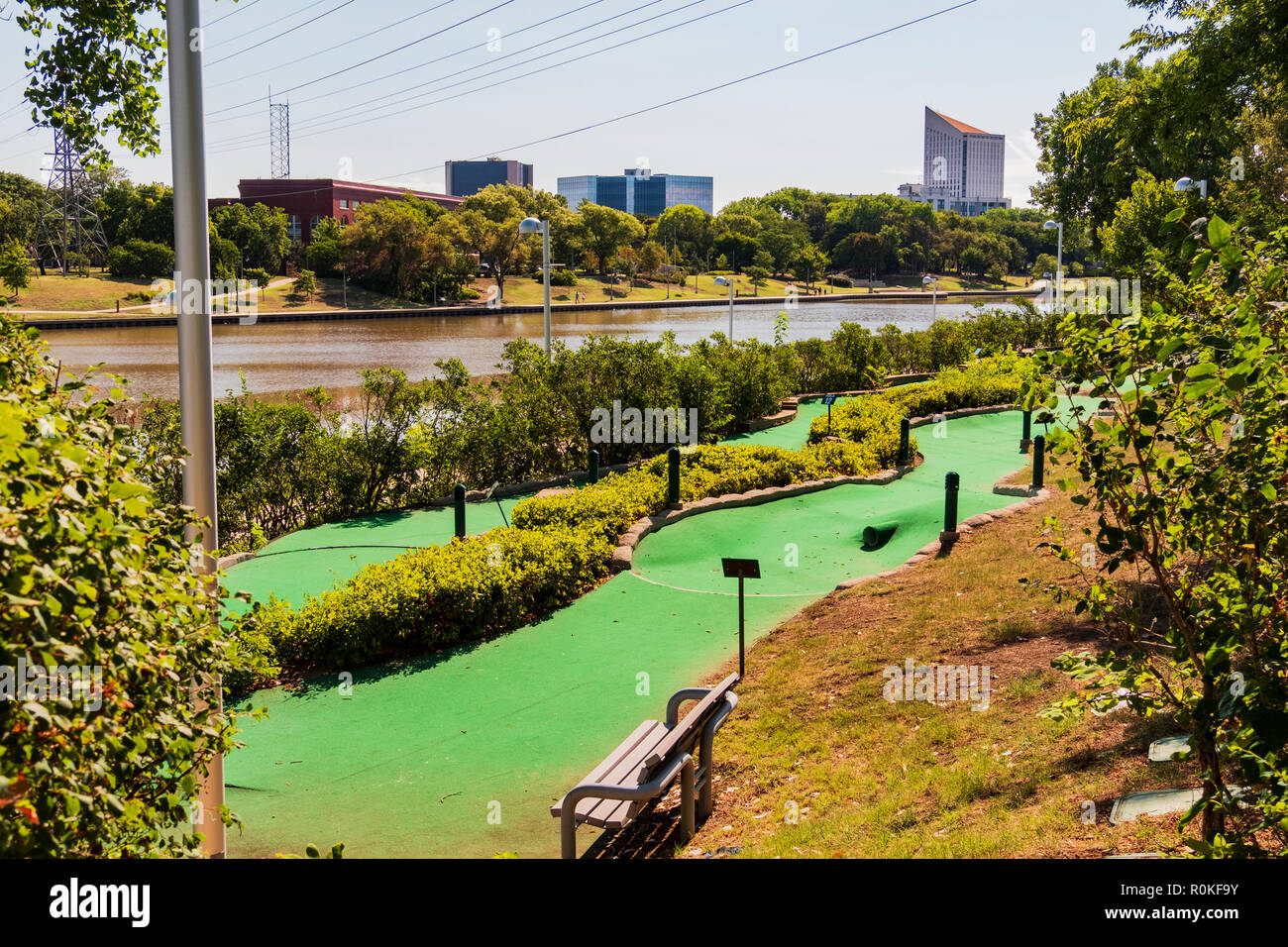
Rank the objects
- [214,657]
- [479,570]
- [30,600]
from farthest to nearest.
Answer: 1. [479,570]
2. [214,657]
3. [30,600]

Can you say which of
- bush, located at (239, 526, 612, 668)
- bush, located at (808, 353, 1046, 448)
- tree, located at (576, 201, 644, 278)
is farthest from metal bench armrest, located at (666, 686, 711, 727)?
tree, located at (576, 201, 644, 278)

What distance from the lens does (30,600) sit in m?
1.93

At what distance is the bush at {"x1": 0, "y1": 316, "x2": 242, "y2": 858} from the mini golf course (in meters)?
3.17

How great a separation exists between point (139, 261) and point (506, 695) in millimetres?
81611

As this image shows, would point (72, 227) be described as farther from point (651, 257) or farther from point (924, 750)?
point (924, 750)

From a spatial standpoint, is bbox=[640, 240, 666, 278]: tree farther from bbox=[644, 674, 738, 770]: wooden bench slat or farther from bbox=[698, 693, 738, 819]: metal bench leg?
bbox=[698, 693, 738, 819]: metal bench leg

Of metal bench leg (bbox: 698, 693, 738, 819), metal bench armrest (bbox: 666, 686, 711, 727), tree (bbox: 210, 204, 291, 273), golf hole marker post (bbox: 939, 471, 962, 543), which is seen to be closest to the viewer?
metal bench leg (bbox: 698, 693, 738, 819)

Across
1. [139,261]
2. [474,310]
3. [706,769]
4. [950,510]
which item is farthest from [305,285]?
[706,769]

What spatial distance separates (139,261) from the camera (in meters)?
78.2

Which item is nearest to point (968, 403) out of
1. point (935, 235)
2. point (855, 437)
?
point (855, 437)

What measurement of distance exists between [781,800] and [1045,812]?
5.05ft

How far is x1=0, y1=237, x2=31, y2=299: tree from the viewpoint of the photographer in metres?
57.7

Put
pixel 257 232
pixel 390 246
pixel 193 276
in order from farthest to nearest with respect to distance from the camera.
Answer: pixel 257 232, pixel 390 246, pixel 193 276

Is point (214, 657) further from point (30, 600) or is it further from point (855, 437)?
point (855, 437)
